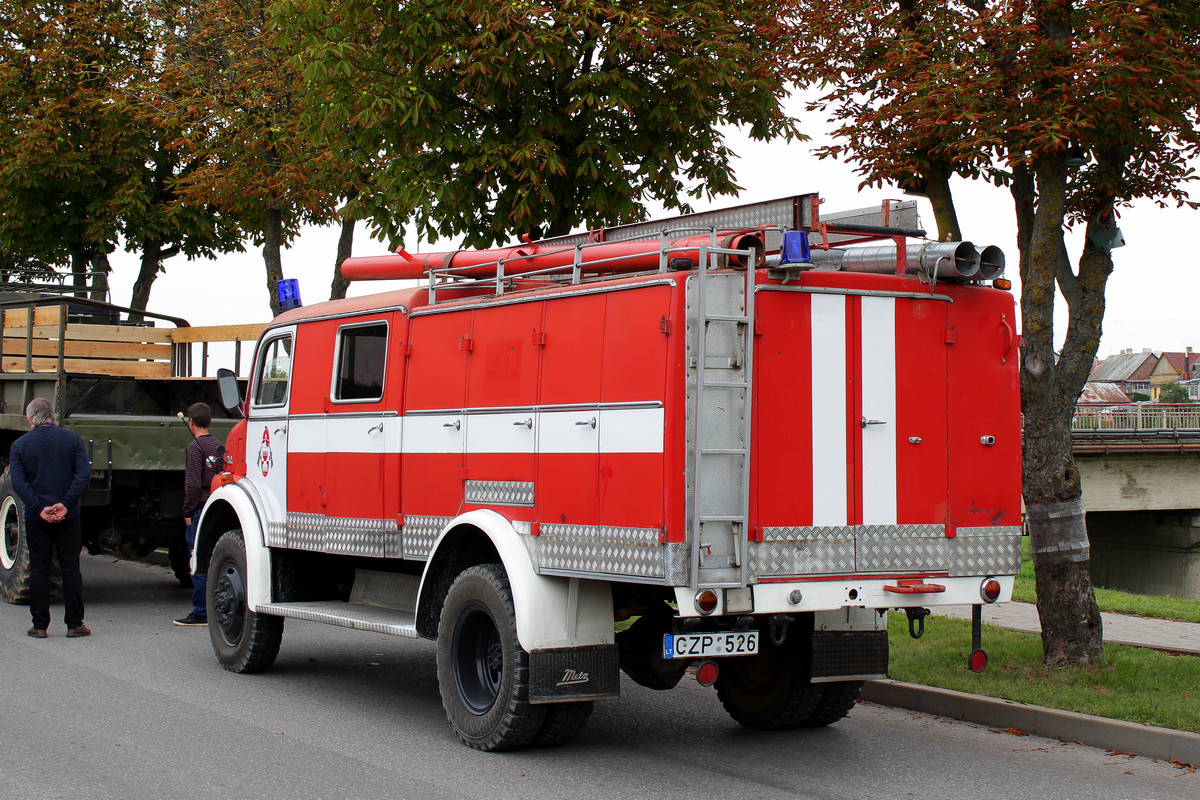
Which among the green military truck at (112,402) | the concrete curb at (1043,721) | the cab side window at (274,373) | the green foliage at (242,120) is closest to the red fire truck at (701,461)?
the concrete curb at (1043,721)

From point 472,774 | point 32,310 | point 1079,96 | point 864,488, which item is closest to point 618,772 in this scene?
point 472,774

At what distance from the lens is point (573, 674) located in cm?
654

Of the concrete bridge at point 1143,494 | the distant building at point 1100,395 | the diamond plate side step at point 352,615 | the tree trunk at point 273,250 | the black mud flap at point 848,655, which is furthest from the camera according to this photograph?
the distant building at point 1100,395

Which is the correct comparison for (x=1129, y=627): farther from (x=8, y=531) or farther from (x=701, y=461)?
(x=8, y=531)

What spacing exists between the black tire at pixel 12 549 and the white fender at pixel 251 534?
362 cm

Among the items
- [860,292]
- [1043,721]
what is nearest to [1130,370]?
[1043,721]

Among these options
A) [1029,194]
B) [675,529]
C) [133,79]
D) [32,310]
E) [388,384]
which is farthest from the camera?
[133,79]

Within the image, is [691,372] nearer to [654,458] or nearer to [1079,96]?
[654,458]

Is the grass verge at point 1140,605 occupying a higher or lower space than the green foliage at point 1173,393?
lower

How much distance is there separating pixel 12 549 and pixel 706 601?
9587 mm

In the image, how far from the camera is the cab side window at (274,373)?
9.55 meters

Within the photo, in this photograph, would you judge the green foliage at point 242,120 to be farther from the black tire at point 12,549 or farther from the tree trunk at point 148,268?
the tree trunk at point 148,268

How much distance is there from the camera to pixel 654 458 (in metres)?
6.21

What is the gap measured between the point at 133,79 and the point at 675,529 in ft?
70.2
